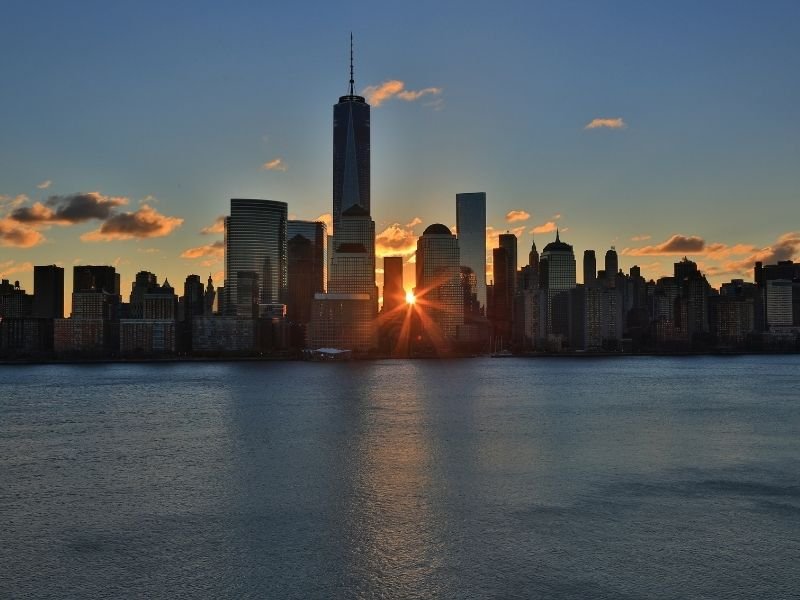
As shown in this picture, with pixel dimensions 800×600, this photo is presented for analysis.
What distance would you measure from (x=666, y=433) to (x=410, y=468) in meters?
37.9

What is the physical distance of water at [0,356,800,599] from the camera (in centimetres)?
3506

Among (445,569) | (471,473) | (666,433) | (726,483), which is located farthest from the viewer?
(666,433)

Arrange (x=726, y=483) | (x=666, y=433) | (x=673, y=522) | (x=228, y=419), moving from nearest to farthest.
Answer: (x=673, y=522)
(x=726, y=483)
(x=666, y=433)
(x=228, y=419)

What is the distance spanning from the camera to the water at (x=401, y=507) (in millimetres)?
35062

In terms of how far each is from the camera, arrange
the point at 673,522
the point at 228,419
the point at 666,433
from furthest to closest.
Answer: the point at 228,419, the point at 666,433, the point at 673,522

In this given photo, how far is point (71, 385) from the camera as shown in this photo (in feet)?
604

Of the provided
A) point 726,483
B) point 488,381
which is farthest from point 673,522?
point 488,381

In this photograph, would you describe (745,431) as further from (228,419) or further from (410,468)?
(228,419)

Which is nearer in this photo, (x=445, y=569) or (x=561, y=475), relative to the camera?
(x=445, y=569)

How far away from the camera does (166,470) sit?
61938 millimetres

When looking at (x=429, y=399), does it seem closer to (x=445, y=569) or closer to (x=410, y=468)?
(x=410, y=468)

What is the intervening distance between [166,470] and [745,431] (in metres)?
65.8

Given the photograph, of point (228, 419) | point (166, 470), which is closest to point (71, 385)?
point (228, 419)

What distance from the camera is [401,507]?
48.2 metres
